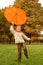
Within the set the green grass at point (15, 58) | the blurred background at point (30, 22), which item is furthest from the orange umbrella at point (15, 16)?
the blurred background at point (30, 22)

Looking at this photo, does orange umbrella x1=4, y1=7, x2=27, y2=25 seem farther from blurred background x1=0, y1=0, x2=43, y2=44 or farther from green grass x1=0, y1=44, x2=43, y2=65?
blurred background x1=0, y1=0, x2=43, y2=44

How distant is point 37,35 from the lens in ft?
167

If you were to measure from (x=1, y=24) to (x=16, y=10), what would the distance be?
4041 cm

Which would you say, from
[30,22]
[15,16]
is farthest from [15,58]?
[30,22]

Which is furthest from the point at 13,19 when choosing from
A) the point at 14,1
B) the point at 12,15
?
the point at 14,1

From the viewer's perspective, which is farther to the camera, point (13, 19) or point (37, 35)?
point (37, 35)

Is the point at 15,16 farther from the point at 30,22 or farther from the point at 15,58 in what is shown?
the point at 30,22

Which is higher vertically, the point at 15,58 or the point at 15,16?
the point at 15,16

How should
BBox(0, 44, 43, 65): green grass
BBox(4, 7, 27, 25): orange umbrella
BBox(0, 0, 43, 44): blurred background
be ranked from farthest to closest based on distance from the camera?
1. BBox(0, 0, 43, 44): blurred background
2. BBox(0, 44, 43, 65): green grass
3. BBox(4, 7, 27, 25): orange umbrella

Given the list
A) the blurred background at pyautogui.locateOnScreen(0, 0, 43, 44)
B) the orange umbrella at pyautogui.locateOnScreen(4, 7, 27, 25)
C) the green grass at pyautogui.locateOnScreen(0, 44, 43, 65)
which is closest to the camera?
the orange umbrella at pyautogui.locateOnScreen(4, 7, 27, 25)

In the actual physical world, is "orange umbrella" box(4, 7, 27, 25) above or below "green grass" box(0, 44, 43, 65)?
above

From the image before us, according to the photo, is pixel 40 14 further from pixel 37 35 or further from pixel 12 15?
pixel 12 15

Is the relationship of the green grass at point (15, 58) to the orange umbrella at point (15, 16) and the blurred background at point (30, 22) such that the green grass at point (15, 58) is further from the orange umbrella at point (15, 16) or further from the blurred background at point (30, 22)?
the blurred background at point (30, 22)

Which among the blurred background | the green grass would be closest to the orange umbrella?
the green grass
